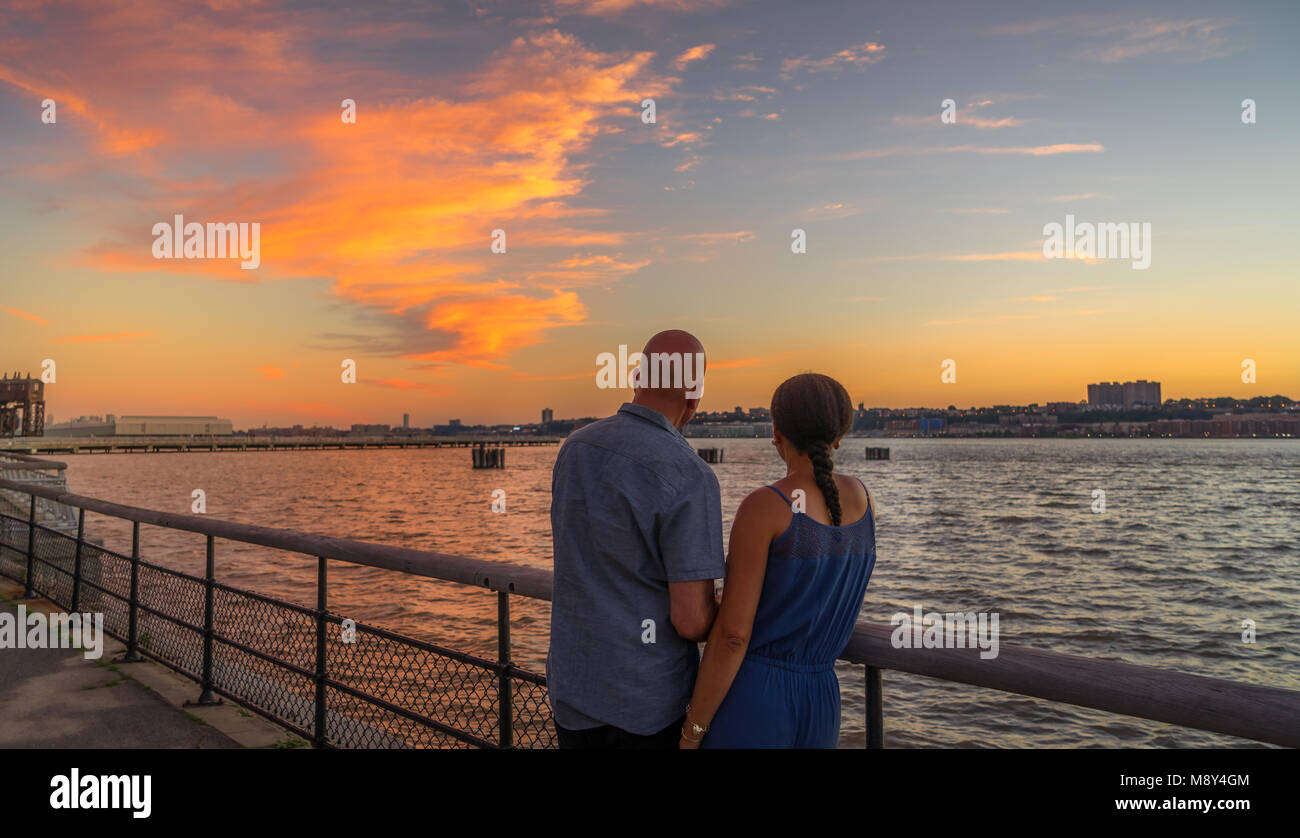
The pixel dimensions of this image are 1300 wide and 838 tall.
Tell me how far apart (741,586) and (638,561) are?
12.4 inches

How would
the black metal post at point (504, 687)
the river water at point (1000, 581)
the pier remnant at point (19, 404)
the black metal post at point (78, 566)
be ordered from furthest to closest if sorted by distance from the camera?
the pier remnant at point (19, 404)
the river water at point (1000, 581)
the black metal post at point (78, 566)
the black metal post at point (504, 687)

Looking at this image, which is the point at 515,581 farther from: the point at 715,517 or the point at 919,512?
the point at 919,512

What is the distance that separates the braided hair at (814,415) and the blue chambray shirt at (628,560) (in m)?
0.25

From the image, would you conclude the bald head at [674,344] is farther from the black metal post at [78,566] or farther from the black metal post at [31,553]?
the black metal post at [31,553]

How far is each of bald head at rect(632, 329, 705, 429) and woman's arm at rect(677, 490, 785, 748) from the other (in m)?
0.37

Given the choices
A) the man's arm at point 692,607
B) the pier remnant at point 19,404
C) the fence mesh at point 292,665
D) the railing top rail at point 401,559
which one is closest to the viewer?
the man's arm at point 692,607

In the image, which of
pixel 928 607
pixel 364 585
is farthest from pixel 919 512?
pixel 364 585

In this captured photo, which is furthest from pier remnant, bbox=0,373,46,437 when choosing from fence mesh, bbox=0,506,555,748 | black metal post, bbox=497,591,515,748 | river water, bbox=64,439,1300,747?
black metal post, bbox=497,591,515,748

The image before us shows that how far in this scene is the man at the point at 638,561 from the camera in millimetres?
2109

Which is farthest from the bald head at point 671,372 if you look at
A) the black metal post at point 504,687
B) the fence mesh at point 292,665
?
the black metal post at point 504,687

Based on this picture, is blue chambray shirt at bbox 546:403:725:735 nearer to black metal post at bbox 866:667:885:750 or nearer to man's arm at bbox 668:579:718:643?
man's arm at bbox 668:579:718:643

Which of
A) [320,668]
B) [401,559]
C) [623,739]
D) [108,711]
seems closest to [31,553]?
[108,711]
